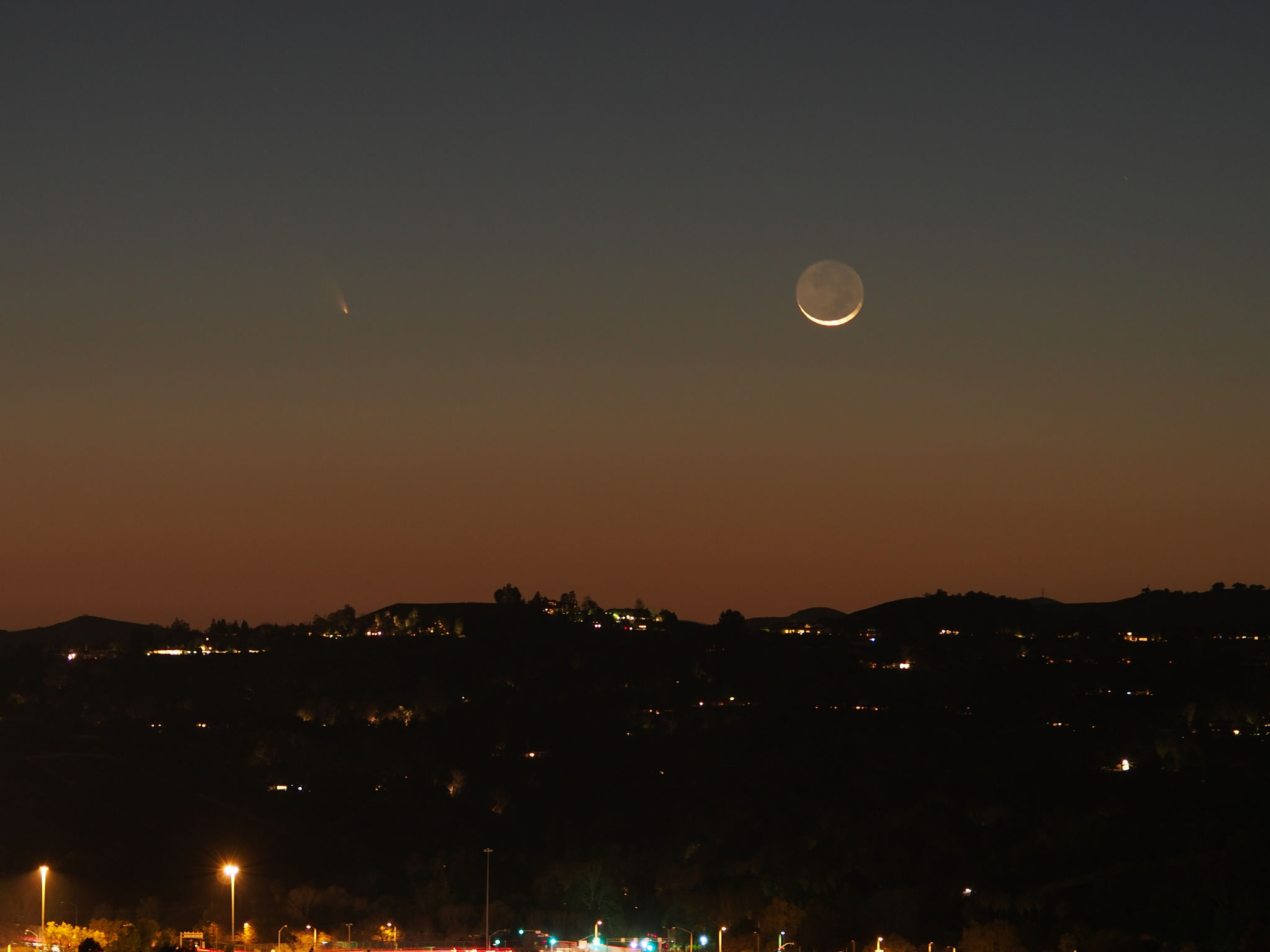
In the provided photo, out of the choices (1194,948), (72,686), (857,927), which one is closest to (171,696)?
(72,686)

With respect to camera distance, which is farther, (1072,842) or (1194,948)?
(1072,842)

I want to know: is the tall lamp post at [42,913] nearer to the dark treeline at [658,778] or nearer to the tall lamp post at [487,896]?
the dark treeline at [658,778]

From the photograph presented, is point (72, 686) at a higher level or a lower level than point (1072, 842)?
→ higher

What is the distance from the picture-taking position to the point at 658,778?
339ft

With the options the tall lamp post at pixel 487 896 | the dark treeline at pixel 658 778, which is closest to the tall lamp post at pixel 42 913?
the dark treeline at pixel 658 778

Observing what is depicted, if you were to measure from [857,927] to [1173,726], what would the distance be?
46.3 m

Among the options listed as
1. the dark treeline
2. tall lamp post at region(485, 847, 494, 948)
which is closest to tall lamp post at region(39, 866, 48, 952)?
the dark treeline

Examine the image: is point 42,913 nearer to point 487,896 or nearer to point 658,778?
point 487,896

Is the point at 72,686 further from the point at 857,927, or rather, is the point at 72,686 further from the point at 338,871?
the point at 857,927

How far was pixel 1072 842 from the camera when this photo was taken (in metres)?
A: 79.6

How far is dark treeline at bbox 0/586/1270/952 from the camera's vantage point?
2938 inches

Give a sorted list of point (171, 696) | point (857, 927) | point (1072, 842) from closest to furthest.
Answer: point (857, 927), point (1072, 842), point (171, 696)

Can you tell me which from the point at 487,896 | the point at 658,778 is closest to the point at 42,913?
the point at 487,896

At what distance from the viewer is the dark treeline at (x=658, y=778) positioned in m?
74.6
